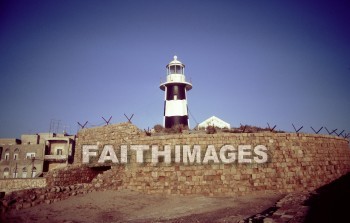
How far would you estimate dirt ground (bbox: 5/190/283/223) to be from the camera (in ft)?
30.1

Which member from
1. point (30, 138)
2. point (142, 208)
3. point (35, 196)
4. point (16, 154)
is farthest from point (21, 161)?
point (142, 208)

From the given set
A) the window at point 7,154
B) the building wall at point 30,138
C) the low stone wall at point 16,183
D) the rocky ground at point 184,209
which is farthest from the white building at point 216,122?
the building wall at point 30,138

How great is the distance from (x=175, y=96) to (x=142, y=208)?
1773 centimetres

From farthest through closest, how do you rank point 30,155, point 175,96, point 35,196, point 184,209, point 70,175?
point 30,155 < point 175,96 < point 70,175 < point 35,196 < point 184,209

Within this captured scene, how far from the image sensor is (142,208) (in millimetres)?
11305

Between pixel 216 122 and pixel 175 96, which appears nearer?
pixel 175 96

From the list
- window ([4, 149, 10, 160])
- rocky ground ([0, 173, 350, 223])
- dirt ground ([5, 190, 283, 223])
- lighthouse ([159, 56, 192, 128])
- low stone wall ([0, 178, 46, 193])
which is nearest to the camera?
rocky ground ([0, 173, 350, 223])

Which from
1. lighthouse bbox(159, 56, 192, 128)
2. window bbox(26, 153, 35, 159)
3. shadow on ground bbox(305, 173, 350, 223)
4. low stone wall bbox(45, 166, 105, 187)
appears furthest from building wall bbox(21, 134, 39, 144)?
shadow on ground bbox(305, 173, 350, 223)

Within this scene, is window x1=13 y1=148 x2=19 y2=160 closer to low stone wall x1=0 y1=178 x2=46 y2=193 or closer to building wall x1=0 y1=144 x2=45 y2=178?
building wall x1=0 y1=144 x2=45 y2=178

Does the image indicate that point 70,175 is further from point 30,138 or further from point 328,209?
point 30,138

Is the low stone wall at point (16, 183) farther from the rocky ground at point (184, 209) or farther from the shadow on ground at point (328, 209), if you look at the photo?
the shadow on ground at point (328, 209)

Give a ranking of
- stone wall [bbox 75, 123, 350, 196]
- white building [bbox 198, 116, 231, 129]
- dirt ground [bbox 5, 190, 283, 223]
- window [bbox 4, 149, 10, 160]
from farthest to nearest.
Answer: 1. window [bbox 4, 149, 10, 160]
2. white building [bbox 198, 116, 231, 129]
3. stone wall [bbox 75, 123, 350, 196]
4. dirt ground [bbox 5, 190, 283, 223]

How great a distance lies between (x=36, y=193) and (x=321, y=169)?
1612 cm

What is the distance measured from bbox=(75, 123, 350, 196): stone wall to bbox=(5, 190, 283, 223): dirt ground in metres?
0.64
